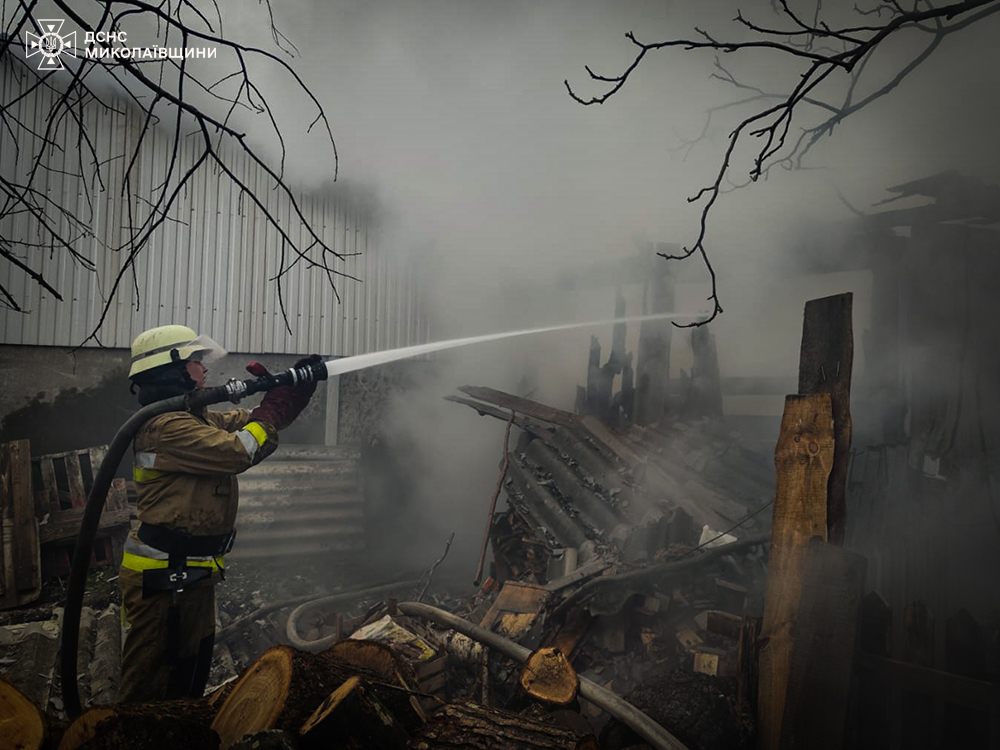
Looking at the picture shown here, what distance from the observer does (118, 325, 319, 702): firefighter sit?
10.8 feet

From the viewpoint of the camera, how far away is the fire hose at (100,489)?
3.25 metres

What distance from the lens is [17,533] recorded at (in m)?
5.32

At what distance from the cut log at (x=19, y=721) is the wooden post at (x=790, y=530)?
2780mm

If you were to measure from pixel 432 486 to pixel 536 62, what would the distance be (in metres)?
6.42

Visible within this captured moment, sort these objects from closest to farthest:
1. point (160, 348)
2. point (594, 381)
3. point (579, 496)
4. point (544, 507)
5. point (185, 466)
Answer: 1. point (185, 466)
2. point (160, 348)
3. point (579, 496)
4. point (544, 507)
5. point (594, 381)

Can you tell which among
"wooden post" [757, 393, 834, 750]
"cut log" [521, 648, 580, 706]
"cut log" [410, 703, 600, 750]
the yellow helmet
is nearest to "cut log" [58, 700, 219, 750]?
"cut log" [410, 703, 600, 750]

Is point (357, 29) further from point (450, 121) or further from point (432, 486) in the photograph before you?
point (432, 486)

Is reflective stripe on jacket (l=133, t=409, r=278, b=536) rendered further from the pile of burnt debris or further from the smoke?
the smoke

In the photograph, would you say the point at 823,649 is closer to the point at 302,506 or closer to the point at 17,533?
the point at 17,533

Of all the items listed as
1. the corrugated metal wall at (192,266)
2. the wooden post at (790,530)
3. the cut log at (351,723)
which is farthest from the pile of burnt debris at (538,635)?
the corrugated metal wall at (192,266)

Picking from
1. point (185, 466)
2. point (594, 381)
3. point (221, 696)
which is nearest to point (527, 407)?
point (594, 381)

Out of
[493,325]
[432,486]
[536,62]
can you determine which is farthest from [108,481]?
[536,62]

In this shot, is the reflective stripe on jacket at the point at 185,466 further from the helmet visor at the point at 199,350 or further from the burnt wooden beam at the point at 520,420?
the burnt wooden beam at the point at 520,420

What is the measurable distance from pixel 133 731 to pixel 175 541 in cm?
159
